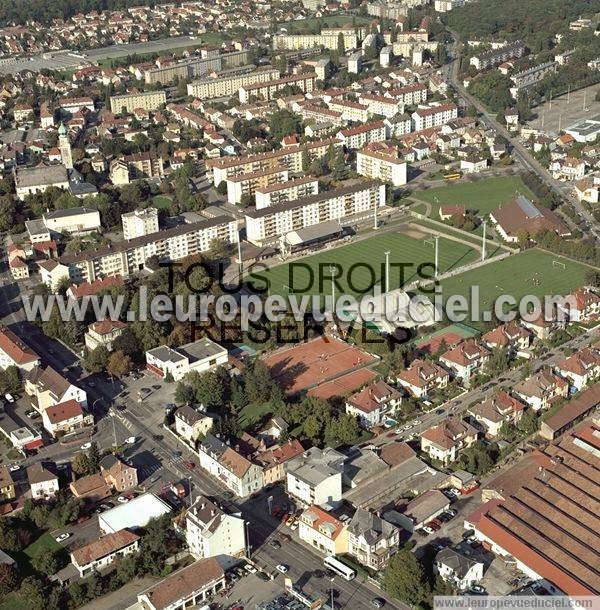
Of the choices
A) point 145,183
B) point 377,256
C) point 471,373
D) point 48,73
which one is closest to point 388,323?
point 471,373

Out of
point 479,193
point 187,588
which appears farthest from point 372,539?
point 479,193

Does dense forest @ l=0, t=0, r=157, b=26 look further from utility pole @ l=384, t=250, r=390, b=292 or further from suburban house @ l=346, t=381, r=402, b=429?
suburban house @ l=346, t=381, r=402, b=429

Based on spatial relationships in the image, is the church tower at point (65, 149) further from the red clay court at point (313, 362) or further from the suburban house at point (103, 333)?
the red clay court at point (313, 362)

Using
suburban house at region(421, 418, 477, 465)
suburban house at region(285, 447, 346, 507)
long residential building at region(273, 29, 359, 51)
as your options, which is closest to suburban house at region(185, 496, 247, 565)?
suburban house at region(285, 447, 346, 507)

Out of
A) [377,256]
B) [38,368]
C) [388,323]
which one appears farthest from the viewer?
[377,256]

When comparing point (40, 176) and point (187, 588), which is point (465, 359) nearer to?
point (187, 588)

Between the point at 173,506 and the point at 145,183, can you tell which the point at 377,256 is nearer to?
the point at 145,183
